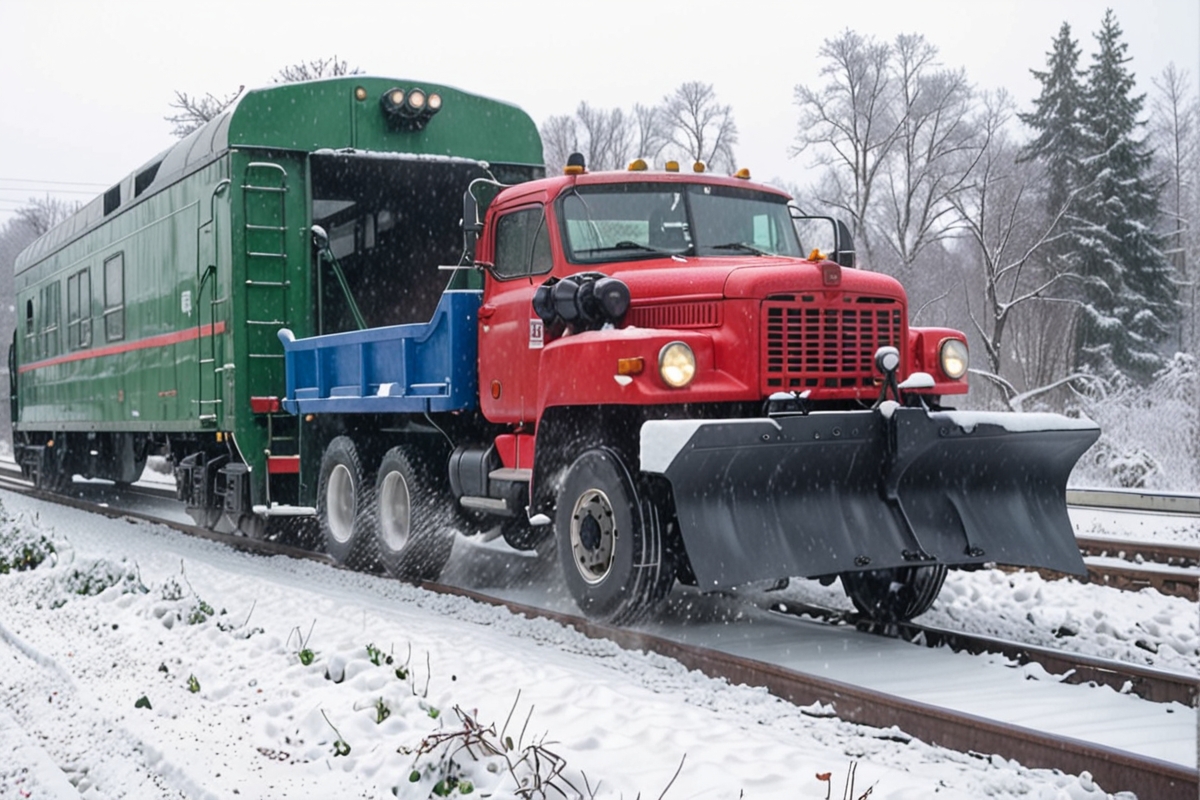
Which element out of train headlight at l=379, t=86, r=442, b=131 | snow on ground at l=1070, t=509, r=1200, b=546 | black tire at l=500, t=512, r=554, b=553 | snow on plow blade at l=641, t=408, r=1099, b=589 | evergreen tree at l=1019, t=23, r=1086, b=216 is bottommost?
snow on ground at l=1070, t=509, r=1200, b=546

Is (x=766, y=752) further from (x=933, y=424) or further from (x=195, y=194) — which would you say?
(x=195, y=194)

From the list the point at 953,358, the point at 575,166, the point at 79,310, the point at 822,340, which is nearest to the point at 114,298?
the point at 79,310

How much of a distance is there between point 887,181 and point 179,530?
2573 cm

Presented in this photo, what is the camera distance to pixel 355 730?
17.0 ft

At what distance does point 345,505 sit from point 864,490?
18.0 ft

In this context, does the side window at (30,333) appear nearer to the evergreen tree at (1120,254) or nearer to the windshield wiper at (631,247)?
Answer: the windshield wiper at (631,247)

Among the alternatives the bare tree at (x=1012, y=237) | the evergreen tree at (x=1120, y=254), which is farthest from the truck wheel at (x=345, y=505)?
the evergreen tree at (x=1120, y=254)

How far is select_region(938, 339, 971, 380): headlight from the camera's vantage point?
783cm

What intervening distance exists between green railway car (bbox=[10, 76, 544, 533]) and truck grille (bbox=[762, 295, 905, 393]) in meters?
4.43

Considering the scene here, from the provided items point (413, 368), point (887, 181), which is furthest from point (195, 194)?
point (887, 181)

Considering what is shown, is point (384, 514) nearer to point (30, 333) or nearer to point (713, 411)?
point (713, 411)

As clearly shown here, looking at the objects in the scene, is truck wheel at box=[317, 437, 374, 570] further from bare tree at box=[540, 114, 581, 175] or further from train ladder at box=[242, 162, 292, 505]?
bare tree at box=[540, 114, 581, 175]

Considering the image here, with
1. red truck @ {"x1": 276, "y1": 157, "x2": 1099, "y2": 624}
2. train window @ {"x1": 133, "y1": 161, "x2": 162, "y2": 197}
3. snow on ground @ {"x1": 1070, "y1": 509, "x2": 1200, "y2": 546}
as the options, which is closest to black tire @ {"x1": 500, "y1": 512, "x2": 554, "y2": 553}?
red truck @ {"x1": 276, "y1": 157, "x2": 1099, "y2": 624}

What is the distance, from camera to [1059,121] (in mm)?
33594
